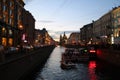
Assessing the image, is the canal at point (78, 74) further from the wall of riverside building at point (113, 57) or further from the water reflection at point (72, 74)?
the wall of riverside building at point (113, 57)

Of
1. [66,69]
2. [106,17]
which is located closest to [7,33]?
[66,69]

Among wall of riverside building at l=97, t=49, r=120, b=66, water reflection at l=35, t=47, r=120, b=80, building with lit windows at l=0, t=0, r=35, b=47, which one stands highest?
building with lit windows at l=0, t=0, r=35, b=47

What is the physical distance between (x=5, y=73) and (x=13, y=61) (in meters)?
3.96

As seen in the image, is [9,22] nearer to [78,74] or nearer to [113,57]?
[113,57]

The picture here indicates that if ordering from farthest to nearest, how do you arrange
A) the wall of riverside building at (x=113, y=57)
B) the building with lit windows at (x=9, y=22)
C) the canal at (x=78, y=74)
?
1. the building with lit windows at (x=9, y=22)
2. the wall of riverside building at (x=113, y=57)
3. the canal at (x=78, y=74)

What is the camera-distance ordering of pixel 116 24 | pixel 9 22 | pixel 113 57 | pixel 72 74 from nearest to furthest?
pixel 72 74 → pixel 113 57 → pixel 9 22 → pixel 116 24

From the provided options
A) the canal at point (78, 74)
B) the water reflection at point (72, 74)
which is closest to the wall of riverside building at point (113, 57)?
the canal at point (78, 74)

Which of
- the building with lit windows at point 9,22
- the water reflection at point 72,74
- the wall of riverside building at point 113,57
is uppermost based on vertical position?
the building with lit windows at point 9,22

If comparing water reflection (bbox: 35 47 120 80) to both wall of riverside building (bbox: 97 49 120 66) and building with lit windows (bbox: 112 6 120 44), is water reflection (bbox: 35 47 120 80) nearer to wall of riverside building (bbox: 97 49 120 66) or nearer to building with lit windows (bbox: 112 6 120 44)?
→ wall of riverside building (bbox: 97 49 120 66)

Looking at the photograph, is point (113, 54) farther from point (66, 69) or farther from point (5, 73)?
point (5, 73)

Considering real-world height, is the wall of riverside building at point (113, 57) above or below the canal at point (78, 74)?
above

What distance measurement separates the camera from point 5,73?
2328 centimetres

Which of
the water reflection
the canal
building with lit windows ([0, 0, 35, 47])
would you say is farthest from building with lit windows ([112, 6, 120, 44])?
the water reflection

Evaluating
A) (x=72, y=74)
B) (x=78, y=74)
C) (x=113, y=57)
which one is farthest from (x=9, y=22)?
(x=78, y=74)
